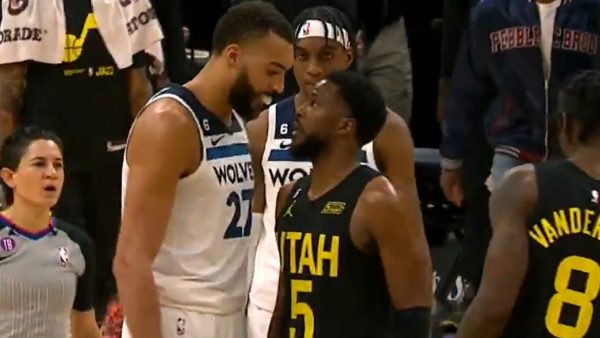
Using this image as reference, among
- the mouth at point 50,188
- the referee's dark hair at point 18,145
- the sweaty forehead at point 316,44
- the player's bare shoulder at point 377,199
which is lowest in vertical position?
the mouth at point 50,188

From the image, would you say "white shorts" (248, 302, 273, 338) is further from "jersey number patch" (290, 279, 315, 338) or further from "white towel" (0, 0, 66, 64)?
"white towel" (0, 0, 66, 64)

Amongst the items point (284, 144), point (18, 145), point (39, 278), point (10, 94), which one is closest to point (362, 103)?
point (284, 144)

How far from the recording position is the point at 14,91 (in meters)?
6.03

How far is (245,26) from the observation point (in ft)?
13.4

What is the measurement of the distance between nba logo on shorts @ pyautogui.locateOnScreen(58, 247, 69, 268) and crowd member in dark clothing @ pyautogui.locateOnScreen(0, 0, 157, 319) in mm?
763

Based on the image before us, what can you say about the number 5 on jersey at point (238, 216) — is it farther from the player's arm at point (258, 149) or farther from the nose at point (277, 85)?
the player's arm at point (258, 149)

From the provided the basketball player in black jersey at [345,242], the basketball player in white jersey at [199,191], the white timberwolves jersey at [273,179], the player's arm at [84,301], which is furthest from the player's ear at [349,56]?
the player's arm at [84,301]

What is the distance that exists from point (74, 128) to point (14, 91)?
0.29m

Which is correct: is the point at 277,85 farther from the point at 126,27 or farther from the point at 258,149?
the point at 126,27

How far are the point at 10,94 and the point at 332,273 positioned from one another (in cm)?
265

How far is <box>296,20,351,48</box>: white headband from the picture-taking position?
16.2ft

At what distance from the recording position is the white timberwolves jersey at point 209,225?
4016 mm

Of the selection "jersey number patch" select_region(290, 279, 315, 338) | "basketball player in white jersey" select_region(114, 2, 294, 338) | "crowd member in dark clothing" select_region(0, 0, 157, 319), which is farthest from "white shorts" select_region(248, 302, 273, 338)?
"crowd member in dark clothing" select_region(0, 0, 157, 319)

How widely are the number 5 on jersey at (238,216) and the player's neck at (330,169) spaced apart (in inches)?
9.5
